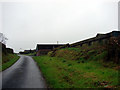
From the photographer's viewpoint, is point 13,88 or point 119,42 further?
point 119,42

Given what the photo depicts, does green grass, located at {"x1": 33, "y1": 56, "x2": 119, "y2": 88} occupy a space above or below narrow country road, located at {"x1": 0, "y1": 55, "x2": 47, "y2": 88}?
above

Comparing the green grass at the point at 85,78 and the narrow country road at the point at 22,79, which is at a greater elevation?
the green grass at the point at 85,78

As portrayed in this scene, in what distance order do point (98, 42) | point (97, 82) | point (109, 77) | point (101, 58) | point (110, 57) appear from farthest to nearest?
point (98, 42) → point (101, 58) → point (110, 57) → point (109, 77) → point (97, 82)

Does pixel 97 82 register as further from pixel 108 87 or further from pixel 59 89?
pixel 59 89

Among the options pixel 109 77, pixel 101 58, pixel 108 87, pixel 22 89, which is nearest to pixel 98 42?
pixel 101 58

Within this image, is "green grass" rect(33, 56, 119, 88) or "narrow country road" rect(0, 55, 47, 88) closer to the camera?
"green grass" rect(33, 56, 119, 88)

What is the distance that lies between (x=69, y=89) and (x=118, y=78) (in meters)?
3.67

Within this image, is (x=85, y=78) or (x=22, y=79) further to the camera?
(x=22, y=79)

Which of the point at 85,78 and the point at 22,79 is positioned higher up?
the point at 85,78

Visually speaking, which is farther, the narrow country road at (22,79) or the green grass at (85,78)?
the narrow country road at (22,79)

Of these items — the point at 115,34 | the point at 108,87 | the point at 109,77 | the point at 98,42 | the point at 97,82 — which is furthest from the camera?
the point at 98,42

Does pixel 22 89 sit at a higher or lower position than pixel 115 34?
lower

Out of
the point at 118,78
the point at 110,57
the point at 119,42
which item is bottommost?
the point at 118,78

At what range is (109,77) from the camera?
23.4ft
